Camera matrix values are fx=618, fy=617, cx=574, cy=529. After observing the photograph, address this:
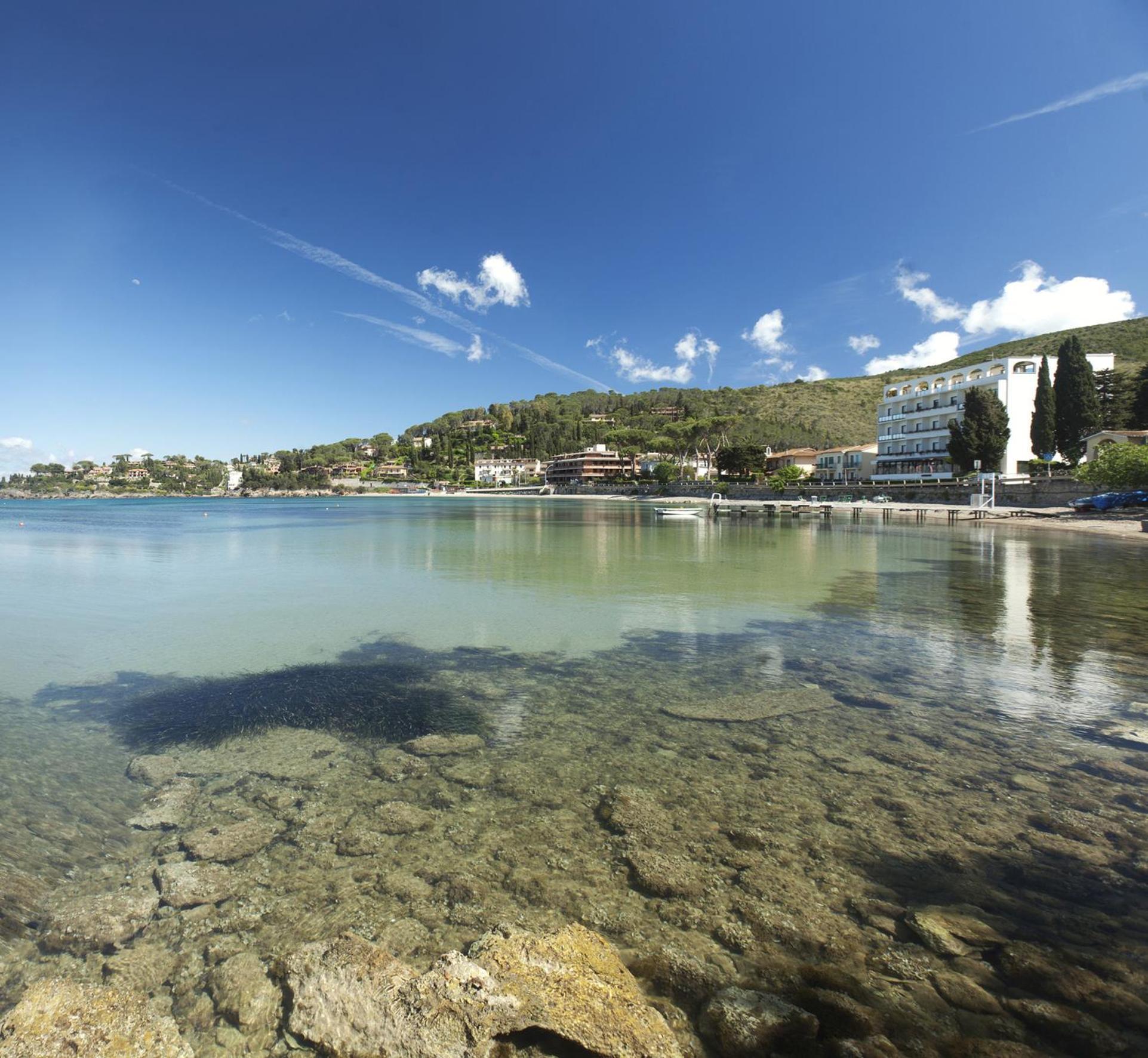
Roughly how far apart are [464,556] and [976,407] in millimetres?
62365

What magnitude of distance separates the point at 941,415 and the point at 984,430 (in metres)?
13.3

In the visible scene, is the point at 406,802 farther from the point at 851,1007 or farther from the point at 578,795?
the point at 851,1007

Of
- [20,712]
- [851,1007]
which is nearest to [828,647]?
[851,1007]

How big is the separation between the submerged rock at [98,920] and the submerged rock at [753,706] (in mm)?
5797

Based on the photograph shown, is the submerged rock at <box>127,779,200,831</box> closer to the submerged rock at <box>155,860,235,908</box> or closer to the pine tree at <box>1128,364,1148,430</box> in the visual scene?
the submerged rock at <box>155,860,235,908</box>

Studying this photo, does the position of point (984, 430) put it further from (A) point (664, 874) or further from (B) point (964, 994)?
(B) point (964, 994)

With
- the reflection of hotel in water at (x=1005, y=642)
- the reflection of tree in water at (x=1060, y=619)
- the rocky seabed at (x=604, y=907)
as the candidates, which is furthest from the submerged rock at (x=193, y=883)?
the reflection of tree in water at (x=1060, y=619)

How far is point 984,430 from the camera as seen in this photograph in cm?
6619

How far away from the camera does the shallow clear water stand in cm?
379

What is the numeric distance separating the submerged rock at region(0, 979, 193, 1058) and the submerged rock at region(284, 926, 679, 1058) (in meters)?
0.64

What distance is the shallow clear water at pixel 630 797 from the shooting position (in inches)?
149

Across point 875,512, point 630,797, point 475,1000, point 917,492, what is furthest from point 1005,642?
point 917,492

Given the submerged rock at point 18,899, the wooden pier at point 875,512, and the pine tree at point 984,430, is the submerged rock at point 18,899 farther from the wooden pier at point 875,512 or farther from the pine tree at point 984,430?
the pine tree at point 984,430

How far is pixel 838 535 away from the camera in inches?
1652
